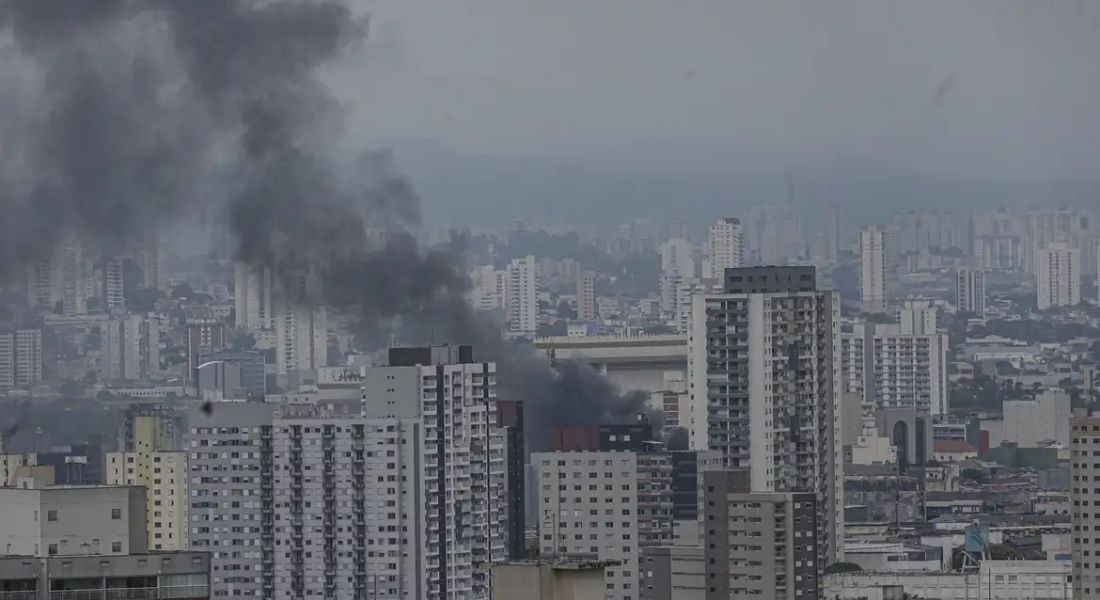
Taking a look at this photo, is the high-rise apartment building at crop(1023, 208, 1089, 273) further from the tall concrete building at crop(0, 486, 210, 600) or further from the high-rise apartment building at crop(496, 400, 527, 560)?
the tall concrete building at crop(0, 486, 210, 600)

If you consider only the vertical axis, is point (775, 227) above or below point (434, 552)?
above

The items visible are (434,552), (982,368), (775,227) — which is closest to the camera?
(434,552)

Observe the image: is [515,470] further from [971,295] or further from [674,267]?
[971,295]

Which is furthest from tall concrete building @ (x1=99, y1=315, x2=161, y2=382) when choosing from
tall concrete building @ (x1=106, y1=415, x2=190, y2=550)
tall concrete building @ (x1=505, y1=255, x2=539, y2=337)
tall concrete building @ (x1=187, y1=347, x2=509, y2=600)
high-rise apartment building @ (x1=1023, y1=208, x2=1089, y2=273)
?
high-rise apartment building @ (x1=1023, y1=208, x2=1089, y2=273)

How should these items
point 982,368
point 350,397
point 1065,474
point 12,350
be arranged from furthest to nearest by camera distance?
point 982,368 < point 1065,474 < point 12,350 < point 350,397

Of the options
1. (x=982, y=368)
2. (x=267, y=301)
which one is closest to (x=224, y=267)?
(x=267, y=301)

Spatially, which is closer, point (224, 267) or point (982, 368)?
point (224, 267)

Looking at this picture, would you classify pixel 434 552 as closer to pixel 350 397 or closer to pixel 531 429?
pixel 350 397

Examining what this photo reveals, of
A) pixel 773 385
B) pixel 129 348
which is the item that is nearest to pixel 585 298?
pixel 129 348
